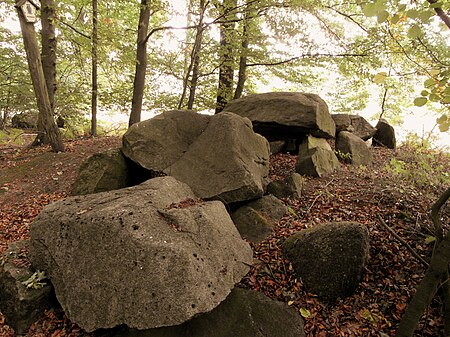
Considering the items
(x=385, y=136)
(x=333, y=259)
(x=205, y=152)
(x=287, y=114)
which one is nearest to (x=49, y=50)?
(x=205, y=152)

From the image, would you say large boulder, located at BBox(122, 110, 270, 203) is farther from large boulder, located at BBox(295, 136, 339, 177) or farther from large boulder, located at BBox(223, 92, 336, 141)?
large boulder, located at BBox(223, 92, 336, 141)

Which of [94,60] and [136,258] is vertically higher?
[94,60]

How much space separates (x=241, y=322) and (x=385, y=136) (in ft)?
31.8

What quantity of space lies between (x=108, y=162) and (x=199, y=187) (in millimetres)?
2270

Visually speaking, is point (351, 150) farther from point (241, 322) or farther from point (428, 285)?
point (241, 322)

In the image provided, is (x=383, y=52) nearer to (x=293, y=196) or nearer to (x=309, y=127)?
(x=309, y=127)

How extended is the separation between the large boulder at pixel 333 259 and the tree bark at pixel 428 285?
85 centimetres

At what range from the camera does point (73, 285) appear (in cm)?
350

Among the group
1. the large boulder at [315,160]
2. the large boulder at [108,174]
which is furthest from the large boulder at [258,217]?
the large boulder at [108,174]

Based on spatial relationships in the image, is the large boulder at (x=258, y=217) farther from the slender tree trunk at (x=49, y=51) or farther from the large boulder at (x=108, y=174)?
the slender tree trunk at (x=49, y=51)

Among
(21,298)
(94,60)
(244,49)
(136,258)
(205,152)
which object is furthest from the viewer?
(94,60)

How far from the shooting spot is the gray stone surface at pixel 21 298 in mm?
3789

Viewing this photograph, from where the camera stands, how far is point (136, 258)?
3.21 metres

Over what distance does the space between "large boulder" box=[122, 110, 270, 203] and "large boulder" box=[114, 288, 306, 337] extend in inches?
82.1
